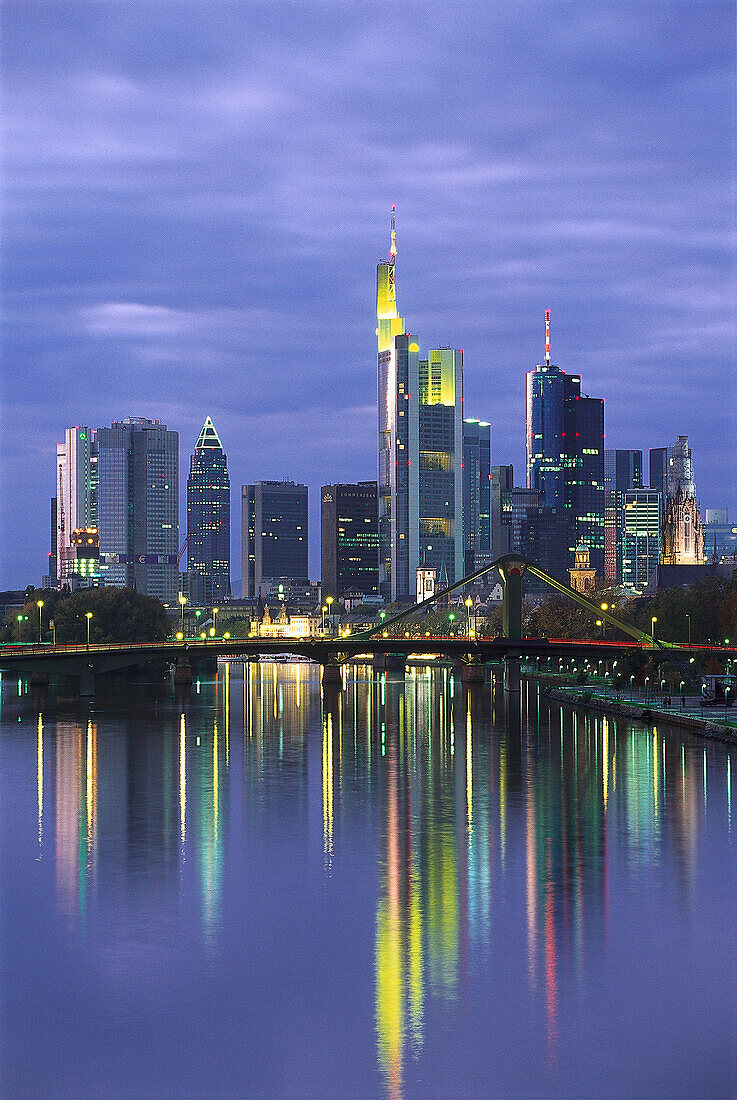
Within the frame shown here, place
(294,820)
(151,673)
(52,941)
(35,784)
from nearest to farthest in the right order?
(52,941)
(294,820)
(35,784)
(151,673)

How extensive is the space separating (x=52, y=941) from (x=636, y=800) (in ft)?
90.3

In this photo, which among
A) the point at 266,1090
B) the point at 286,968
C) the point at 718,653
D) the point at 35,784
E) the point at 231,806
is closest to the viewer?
the point at 266,1090

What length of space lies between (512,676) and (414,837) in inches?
3188

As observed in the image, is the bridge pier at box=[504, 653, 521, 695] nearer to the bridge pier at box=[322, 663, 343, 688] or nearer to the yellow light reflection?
the bridge pier at box=[322, 663, 343, 688]

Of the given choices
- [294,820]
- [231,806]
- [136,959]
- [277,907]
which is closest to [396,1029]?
[136,959]

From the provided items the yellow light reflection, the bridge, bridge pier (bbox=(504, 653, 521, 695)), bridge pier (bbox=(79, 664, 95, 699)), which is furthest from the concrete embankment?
bridge pier (bbox=(79, 664, 95, 699))

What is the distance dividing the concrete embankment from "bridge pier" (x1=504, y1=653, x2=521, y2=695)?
5.95 meters

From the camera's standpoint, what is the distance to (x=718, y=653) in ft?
348

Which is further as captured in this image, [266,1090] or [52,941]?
[52,941]

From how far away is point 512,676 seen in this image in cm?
12644

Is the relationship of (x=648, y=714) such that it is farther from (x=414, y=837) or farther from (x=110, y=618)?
(x=110, y=618)

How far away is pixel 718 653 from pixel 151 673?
73.1 meters

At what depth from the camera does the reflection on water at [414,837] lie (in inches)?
1160

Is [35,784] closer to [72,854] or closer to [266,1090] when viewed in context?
[72,854]
